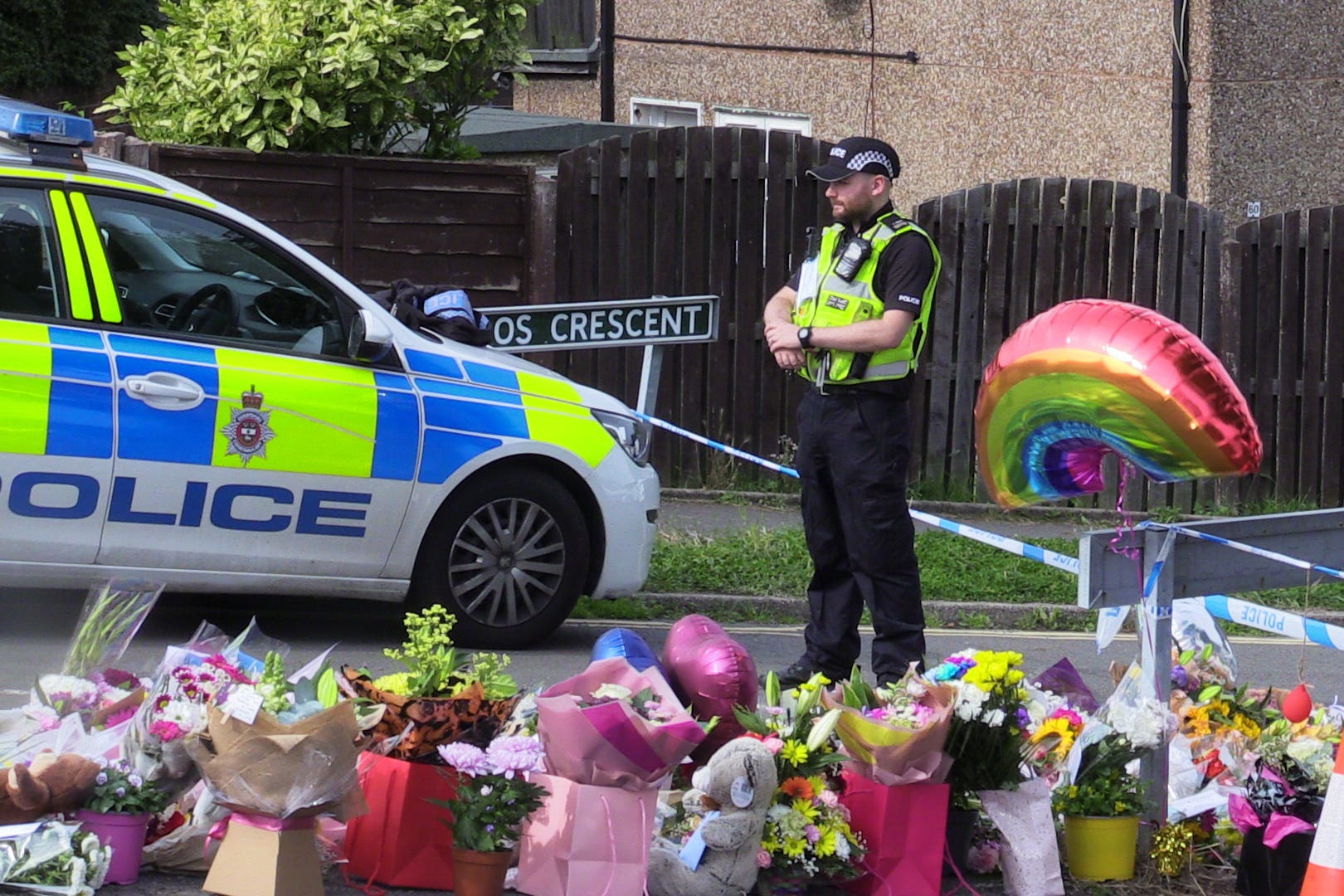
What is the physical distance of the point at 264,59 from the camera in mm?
10508

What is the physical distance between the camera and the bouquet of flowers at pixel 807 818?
4195mm

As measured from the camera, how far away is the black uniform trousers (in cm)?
591

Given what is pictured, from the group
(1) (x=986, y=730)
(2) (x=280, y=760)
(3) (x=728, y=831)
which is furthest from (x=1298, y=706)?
(2) (x=280, y=760)

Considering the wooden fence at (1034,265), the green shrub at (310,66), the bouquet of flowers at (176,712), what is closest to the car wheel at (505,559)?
the bouquet of flowers at (176,712)

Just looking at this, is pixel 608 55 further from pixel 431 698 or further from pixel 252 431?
pixel 431 698

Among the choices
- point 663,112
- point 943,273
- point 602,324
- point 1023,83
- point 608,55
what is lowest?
point 602,324

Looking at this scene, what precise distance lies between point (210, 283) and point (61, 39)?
17.5 meters

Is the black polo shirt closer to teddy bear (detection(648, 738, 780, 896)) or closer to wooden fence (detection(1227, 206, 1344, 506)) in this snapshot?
teddy bear (detection(648, 738, 780, 896))

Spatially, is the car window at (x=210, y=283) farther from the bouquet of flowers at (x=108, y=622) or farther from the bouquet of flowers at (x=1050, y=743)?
the bouquet of flowers at (x=1050, y=743)

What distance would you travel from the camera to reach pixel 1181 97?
1523cm

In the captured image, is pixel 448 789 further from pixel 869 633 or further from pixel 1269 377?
pixel 1269 377

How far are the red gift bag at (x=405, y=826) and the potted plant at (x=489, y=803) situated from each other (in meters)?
0.19

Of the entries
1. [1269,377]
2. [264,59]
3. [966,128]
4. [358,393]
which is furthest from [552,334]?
[966,128]

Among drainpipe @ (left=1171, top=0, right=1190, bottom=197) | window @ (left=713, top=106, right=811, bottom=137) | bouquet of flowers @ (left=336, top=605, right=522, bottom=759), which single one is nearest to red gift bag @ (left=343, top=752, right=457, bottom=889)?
bouquet of flowers @ (left=336, top=605, right=522, bottom=759)
